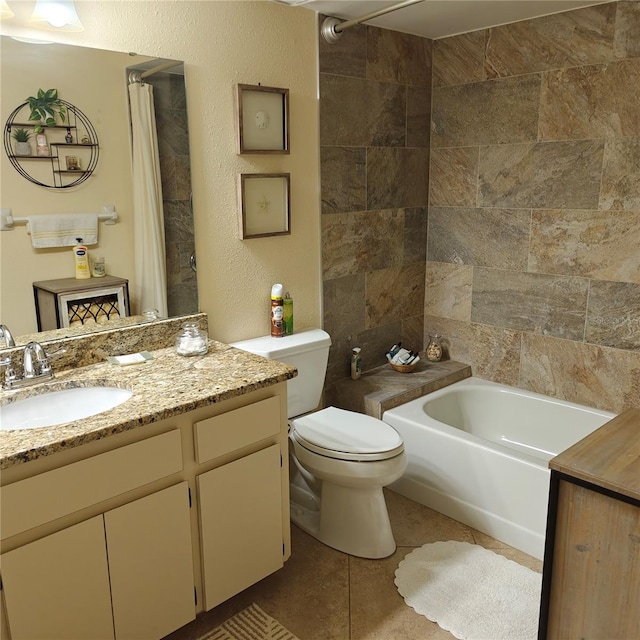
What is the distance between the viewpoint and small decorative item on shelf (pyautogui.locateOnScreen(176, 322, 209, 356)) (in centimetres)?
222

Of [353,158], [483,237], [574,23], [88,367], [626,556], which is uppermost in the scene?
[574,23]

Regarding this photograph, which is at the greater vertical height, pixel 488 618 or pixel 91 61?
pixel 91 61

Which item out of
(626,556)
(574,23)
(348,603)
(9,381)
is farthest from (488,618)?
(574,23)

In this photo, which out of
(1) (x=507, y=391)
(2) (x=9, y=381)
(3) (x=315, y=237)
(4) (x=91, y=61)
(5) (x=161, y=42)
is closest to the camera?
(2) (x=9, y=381)

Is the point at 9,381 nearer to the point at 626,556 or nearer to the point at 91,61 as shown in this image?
the point at 91,61

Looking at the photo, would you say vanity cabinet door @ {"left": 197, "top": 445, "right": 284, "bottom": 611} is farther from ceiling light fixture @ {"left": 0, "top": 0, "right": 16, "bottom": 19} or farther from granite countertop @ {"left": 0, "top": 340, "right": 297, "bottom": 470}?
ceiling light fixture @ {"left": 0, "top": 0, "right": 16, "bottom": 19}

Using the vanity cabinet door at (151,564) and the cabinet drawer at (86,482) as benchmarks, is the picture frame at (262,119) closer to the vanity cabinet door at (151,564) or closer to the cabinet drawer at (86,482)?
the cabinet drawer at (86,482)

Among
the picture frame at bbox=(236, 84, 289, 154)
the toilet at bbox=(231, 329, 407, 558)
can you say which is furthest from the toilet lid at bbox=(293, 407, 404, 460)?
the picture frame at bbox=(236, 84, 289, 154)

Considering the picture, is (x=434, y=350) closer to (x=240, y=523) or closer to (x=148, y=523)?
(x=240, y=523)

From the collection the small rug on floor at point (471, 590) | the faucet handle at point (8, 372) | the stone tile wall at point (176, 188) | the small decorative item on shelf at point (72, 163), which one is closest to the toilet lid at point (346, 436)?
the small rug on floor at point (471, 590)

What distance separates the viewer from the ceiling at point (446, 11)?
2582 mm

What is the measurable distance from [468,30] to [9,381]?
2.71 meters

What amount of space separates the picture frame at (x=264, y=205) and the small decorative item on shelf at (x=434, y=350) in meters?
1.21

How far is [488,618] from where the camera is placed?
2.04m
